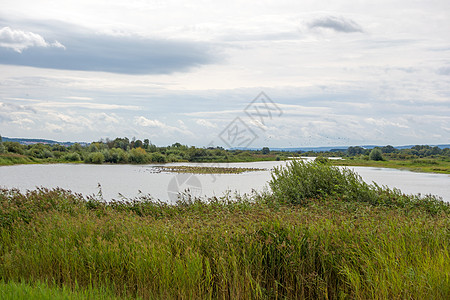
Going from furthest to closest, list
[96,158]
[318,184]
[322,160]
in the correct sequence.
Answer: [96,158], [322,160], [318,184]

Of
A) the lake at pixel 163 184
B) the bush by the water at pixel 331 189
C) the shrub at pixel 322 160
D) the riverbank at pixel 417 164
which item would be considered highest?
the shrub at pixel 322 160

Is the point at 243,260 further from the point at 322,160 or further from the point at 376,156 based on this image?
the point at 376,156

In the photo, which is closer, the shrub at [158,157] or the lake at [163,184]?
the lake at [163,184]

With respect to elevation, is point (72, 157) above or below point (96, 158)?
above

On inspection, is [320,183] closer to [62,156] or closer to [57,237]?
[57,237]

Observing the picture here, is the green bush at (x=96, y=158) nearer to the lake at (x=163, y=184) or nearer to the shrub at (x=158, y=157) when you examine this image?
the shrub at (x=158, y=157)

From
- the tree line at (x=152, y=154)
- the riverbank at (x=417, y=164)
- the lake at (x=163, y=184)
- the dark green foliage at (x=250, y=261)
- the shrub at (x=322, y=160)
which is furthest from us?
the tree line at (x=152, y=154)

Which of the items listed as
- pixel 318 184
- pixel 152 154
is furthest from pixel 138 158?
pixel 318 184

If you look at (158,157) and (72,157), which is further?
(72,157)

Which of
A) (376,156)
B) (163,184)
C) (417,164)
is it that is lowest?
(163,184)

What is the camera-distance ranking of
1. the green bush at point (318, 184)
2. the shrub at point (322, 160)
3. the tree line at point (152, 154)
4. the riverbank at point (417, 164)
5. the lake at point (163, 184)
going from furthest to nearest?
the tree line at point (152, 154), the riverbank at point (417, 164), the lake at point (163, 184), the shrub at point (322, 160), the green bush at point (318, 184)

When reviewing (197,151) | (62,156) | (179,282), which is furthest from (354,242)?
(62,156)

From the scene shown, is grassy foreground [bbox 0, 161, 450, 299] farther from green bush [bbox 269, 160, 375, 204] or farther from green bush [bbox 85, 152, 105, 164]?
green bush [bbox 85, 152, 105, 164]

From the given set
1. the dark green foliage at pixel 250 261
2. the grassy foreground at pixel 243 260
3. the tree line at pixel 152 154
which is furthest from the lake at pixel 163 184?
the tree line at pixel 152 154
